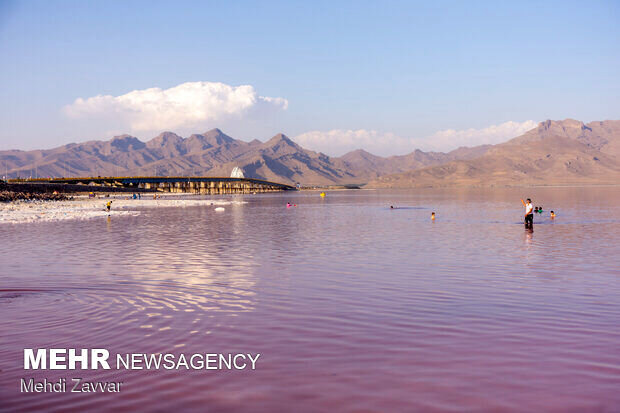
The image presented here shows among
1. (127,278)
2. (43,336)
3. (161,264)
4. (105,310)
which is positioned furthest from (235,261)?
(43,336)

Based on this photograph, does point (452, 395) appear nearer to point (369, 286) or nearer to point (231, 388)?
point (231, 388)

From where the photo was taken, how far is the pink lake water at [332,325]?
8.02 metres

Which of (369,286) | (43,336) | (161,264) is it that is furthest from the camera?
(161,264)

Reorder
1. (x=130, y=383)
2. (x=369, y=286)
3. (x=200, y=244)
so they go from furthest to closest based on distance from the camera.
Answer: (x=200, y=244) → (x=369, y=286) → (x=130, y=383)

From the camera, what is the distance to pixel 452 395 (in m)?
7.94

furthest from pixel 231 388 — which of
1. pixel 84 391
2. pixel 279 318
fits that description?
pixel 279 318

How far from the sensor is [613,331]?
11.5 meters

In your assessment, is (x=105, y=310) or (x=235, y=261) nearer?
(x=105, y=310)

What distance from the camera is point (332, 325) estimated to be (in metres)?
12.1

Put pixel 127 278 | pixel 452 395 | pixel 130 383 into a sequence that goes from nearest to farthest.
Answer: pixel 452 395 < pixel 130 383 < pixel 127 278

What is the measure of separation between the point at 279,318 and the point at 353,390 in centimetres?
495

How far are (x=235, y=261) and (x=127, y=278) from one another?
19.4 ft

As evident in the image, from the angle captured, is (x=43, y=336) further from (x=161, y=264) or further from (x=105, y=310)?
(x=161, y=264)

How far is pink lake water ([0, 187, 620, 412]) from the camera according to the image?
316 inches
